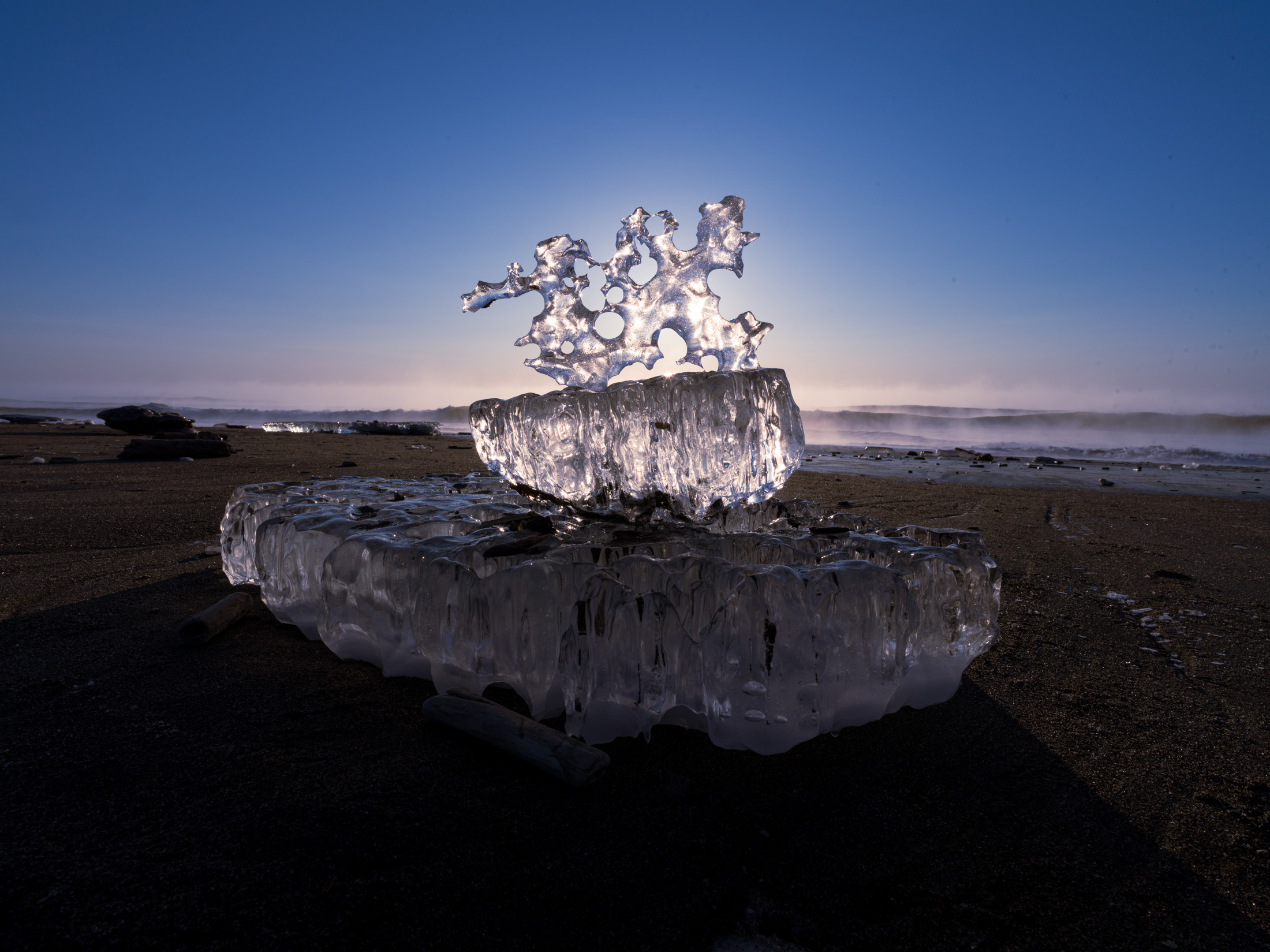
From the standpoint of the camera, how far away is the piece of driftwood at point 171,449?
7.89 meters

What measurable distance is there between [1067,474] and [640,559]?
11.4 m

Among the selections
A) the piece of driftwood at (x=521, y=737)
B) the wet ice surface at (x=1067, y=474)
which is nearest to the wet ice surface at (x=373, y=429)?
the wet ice surface at (x=1067, y=474)

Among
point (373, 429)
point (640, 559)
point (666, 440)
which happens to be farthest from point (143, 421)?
point (640, 559)

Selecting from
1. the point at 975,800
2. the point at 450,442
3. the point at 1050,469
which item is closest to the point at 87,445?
the point at 450,442

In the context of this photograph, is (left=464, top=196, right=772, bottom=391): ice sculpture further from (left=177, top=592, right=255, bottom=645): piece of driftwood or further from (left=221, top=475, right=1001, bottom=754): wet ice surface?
(left=177, top=592, right=255, bottom=645): piece of driftwood

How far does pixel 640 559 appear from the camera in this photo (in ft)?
5.87

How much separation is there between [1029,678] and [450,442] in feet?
45.3

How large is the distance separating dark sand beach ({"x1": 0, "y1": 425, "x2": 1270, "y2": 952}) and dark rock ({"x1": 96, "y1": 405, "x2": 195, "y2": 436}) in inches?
474

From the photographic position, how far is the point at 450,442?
14547 millimetres

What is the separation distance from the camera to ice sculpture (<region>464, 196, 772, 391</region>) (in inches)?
112

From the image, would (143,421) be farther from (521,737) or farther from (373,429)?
(521,737)

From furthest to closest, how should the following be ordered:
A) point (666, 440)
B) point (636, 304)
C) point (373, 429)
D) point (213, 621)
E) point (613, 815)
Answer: point (373, 429), point (636, 304), point (666, 440), point (213, 621), point (613, 815)

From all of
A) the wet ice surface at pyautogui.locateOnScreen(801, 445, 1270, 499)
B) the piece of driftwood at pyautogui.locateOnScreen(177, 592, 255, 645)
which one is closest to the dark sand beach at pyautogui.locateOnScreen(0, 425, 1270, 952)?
the piece of driftwood at pyautogui.locateOnScreen(177, 592, 255, 645)

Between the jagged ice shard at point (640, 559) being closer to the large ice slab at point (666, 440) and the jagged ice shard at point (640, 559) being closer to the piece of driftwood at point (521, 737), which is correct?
the large ice slab at point (666, 440)
